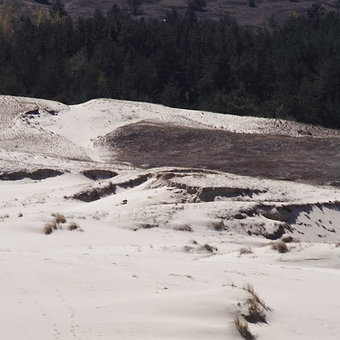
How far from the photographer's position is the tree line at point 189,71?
42.8 m

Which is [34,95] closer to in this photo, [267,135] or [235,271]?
[267,135]

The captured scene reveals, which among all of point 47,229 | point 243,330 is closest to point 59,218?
point 47,229

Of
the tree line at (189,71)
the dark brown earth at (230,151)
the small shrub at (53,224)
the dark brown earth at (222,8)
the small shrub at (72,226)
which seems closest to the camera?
the small shrub at (53,224)

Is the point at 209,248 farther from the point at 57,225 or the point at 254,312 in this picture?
the point at 254,312

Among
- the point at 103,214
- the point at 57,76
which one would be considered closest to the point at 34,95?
the point at 57,76

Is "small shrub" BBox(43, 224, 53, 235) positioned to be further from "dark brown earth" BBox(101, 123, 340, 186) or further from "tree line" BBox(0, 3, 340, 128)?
"tree line" BBox(0, 3, 340, 128)

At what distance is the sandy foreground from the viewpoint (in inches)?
322

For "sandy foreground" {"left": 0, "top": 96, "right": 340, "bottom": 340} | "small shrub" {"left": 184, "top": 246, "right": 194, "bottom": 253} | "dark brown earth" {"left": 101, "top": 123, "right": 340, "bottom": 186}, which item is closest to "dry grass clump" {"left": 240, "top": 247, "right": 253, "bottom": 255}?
"sandy foreground" {"left": 0, "top": 96, "right": 340, "bottom": 340}

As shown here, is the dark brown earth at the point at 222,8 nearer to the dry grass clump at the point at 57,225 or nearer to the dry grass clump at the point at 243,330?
the dry grass clump at the point at 57,225

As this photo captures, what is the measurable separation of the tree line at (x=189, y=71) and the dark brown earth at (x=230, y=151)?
924 centimetres

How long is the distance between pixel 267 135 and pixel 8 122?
1110 centimetres

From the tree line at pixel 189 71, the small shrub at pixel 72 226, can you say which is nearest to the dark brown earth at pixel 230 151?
the tree line at pixel 189 71

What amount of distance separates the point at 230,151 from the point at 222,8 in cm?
11828

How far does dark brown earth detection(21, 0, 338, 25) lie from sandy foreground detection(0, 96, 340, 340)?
105573 millimetres
